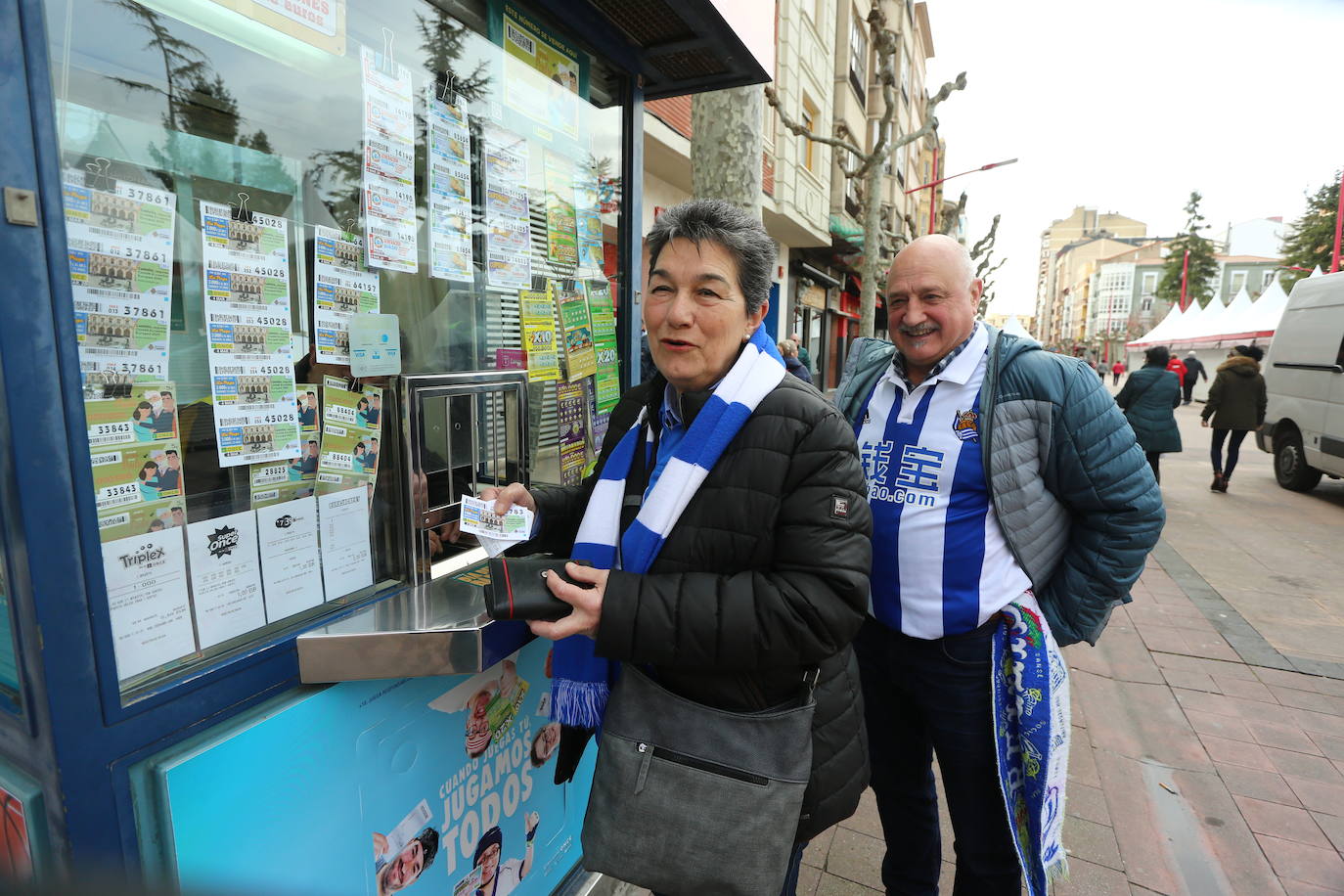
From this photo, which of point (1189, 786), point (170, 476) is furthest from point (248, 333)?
point (1189, 786)

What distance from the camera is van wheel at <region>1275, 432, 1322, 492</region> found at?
29.5ft

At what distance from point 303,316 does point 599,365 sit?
114 cm

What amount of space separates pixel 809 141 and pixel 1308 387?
32.5ft

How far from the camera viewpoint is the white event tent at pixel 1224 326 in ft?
75.6

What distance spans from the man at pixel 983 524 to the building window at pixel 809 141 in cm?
1350

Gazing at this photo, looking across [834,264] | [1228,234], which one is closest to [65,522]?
[834,264]

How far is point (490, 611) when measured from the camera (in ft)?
3.91

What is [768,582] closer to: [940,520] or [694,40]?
[940,520]

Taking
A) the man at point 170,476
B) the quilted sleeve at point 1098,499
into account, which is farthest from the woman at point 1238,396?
the man at point 170,476

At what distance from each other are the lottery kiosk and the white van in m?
9.65

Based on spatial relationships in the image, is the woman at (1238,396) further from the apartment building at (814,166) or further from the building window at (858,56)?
the building window at (858,56)

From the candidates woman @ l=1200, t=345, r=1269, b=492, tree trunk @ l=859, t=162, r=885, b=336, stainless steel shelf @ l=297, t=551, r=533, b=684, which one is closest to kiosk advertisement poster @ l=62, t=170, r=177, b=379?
stainless steel shelf @ l=297, t=551, r=533, b=684

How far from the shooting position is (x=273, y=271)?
1.35m

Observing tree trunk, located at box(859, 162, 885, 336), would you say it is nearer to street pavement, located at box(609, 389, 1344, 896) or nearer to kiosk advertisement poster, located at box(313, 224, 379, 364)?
street pavement, located at box(609, 389, 1344, 896)
